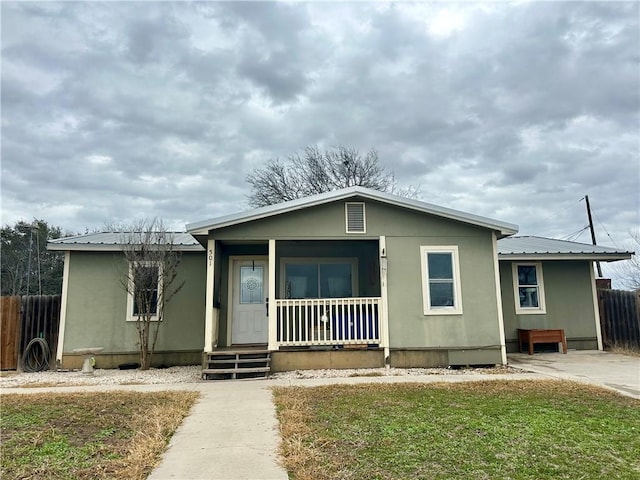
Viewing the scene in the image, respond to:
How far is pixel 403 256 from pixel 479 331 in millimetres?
2214

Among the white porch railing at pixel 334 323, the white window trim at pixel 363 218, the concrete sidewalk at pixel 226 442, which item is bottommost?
the concrete sidewalk at pixel 226 442

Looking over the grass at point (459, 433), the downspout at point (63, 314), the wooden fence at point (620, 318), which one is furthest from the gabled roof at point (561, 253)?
the downspout at point (63, 314)

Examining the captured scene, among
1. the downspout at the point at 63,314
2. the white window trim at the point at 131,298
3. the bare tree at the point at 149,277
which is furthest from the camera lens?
the downspout at the point at 63,314

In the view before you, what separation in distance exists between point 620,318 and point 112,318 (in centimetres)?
1329

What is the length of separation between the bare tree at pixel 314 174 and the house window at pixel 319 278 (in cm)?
1688

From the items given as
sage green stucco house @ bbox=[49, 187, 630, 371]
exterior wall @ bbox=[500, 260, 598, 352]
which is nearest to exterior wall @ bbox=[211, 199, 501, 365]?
sage green stucco house @ bbox=[49, 187, 630, 371]

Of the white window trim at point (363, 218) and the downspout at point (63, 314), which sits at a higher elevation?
the white window trim at point (363, 218)

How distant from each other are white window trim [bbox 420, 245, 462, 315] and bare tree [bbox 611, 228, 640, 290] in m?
16.6

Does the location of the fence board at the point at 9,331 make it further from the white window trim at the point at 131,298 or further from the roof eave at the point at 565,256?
the roof eave at the point at 565,256

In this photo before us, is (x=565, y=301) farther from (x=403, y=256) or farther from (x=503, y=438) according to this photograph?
(x=503, y=438)

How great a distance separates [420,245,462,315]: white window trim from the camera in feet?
30.1

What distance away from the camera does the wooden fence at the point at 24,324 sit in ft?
32.4

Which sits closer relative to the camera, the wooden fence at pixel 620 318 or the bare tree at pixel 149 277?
the bare tree at pixel 149 277

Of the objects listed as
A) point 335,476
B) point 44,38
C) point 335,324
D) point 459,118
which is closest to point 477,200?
point 459,118
